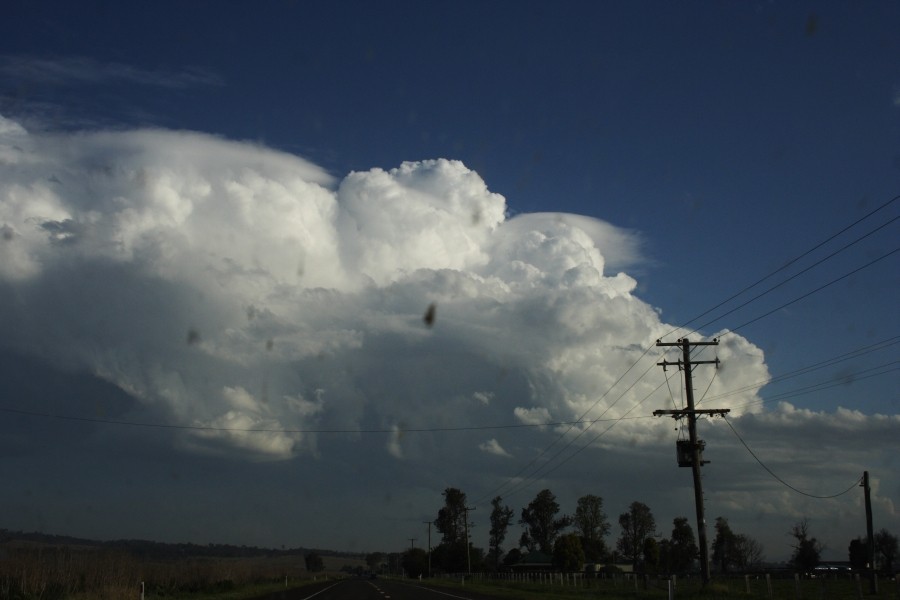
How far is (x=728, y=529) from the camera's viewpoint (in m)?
162

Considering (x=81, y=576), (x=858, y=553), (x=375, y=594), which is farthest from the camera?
(x=858, y=553)

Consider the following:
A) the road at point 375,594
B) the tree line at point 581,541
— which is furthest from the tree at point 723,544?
the road at point 375,594

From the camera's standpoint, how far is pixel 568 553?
12006cm

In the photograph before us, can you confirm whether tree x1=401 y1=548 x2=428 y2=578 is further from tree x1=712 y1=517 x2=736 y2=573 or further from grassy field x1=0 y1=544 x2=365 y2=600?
grassy field x1=0 y1=544 x2=365 y2=600

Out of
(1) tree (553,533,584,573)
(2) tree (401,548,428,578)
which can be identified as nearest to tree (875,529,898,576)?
(1) tree (553,533,584,573)

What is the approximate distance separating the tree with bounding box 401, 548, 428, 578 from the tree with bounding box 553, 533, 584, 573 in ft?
171

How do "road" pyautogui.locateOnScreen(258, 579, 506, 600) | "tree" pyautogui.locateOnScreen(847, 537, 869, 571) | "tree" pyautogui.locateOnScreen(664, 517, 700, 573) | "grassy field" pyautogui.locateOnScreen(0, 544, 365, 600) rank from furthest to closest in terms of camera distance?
"tree" pyautogui.locateOnScreen(664, 517, 700, 573) → "tree" pyautogui.locateOnScreen(847, 537, 869, 571) → "road" pyautogui.locateOnScreen(258, 579, 506, 600) → "grassy field" pyautogui.locateOnScreen(0, 544, 365, 600)

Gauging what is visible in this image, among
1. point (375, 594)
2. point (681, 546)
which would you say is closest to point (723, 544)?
point (681, 546)

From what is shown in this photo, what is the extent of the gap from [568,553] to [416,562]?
60.0 metres

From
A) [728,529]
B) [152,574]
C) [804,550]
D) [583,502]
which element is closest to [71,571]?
[152,574]

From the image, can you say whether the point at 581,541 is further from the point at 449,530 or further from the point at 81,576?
the point at 81,576

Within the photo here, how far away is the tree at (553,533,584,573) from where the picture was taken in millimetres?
119125

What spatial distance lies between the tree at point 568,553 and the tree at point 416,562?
52219 mm

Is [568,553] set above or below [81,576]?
below
